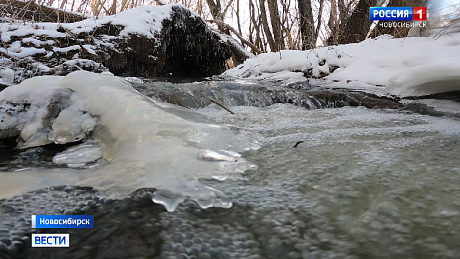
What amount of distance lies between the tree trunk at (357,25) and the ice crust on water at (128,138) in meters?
5.54

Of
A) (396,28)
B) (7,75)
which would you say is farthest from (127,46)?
(396,28)

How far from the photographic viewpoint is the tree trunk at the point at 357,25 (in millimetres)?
5699

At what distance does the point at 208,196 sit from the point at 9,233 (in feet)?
1.78

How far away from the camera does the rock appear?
3.58 metres

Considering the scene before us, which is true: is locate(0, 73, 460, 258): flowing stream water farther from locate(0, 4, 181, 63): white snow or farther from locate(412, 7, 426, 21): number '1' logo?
locate(412, 7, 426, 21): number '1' logo

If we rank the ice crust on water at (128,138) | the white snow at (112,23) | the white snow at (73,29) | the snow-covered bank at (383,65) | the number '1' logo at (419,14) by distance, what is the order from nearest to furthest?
the ice crust on water at (128,138) → the snow-covered bank at (383,65) → the white snow at (73,29) → the white snow at (112,23) → the number '1' logo at (419,14)

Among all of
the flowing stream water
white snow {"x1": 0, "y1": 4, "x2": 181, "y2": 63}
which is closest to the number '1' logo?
the flowing stream water

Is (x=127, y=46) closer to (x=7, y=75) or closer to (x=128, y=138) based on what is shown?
(x=7, y=75)


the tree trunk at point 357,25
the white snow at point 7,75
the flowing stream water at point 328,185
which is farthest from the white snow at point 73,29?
the tree trunk at point 357,25

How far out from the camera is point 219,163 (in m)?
1.17

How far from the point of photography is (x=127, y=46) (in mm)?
5020

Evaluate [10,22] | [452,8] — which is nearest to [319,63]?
[452,8]

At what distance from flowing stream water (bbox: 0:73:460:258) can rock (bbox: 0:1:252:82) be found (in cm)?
296

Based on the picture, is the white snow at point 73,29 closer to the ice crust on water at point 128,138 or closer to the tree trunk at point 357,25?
the ice crust on water at point 128,138
